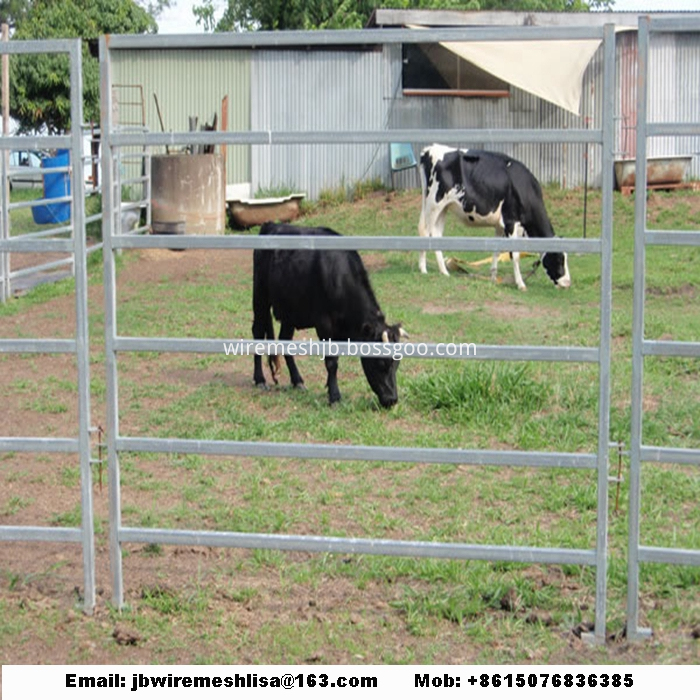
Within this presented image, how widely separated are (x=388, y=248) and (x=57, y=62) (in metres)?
29.6

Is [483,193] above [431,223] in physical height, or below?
above

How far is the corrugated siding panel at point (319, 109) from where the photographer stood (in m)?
19.3

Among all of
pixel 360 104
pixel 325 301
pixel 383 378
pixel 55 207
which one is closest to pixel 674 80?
pixel 360 104

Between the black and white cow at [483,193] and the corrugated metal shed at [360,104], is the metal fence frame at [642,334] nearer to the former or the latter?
the black and white cow at [483,193]

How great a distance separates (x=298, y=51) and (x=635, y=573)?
16.7 meters

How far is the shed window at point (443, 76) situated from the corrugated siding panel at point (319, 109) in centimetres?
50

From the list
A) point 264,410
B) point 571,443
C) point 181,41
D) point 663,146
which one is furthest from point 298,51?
point 181,41

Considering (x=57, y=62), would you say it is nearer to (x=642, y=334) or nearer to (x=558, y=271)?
(x=558, y=271)

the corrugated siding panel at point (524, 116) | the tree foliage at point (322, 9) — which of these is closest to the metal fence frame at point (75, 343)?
the corrugated siding panel at point (524, 116)

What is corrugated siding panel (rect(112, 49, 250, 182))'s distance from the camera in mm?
19812

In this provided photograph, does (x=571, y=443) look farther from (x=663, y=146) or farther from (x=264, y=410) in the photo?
(x=663, y=146)

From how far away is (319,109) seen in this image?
64.4 ft

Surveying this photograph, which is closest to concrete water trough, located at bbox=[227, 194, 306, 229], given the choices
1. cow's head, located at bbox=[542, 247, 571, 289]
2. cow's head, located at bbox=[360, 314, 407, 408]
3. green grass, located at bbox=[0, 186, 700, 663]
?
cow's head, located at bbox=[542, 247, 571, 289]

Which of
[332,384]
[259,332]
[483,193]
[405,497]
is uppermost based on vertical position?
[483,193]
